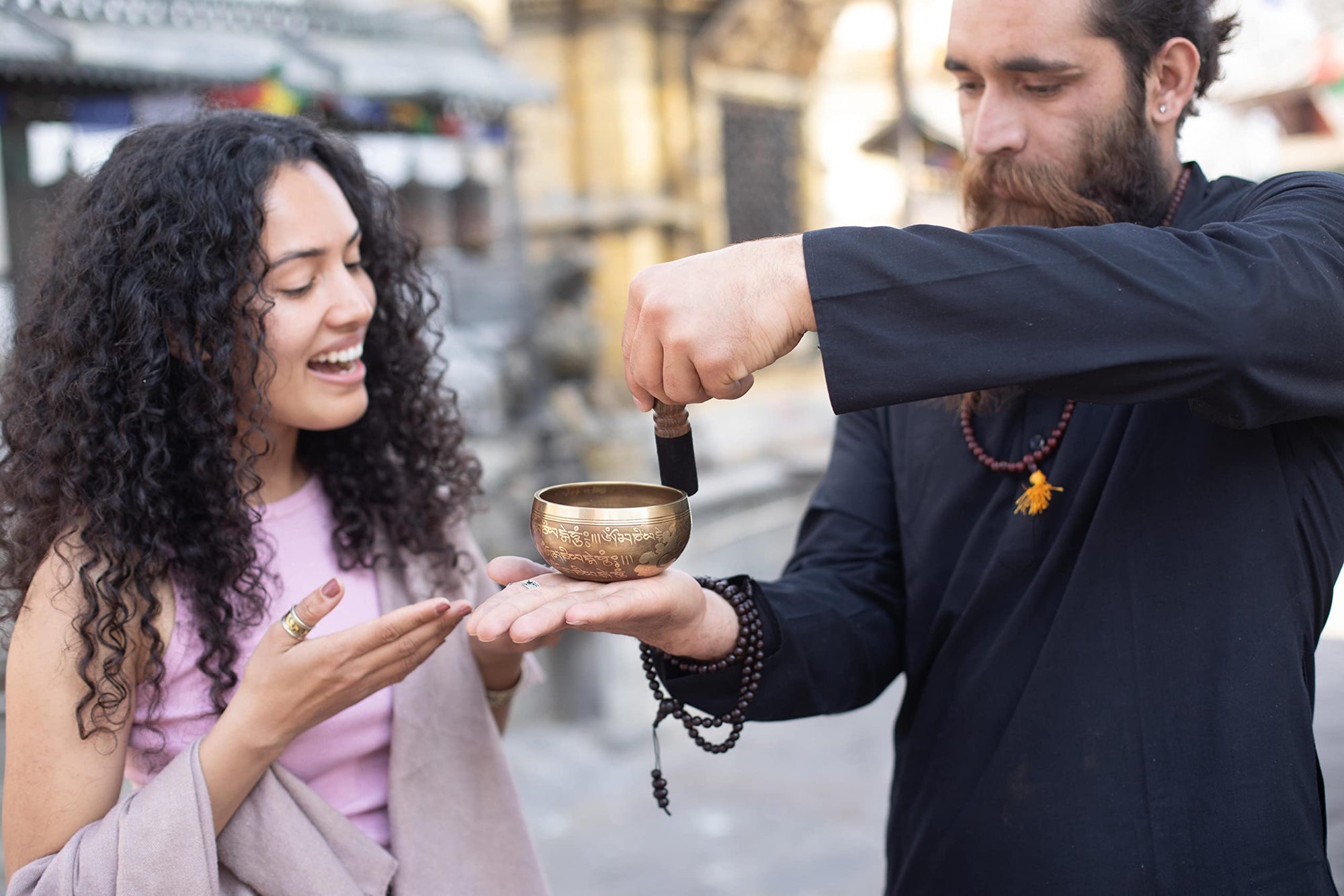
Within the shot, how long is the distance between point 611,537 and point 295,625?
0.48m

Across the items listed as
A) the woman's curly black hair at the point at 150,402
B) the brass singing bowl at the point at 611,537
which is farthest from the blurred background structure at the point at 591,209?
the brass singing bowl at the point at 611,537

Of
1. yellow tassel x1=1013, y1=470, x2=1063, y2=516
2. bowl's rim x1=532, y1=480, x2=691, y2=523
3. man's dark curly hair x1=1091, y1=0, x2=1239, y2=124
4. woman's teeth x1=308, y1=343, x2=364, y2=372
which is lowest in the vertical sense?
yellow tassel x1=1013, y1=470, x2=1063, y2=516

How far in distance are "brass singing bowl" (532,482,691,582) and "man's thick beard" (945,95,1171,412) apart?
1.75 feet

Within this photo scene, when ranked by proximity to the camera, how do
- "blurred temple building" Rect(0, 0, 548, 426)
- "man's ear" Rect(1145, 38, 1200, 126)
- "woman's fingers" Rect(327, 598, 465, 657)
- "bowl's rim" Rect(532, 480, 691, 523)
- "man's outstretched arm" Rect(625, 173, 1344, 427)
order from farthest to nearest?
"blurred temple building" Rect(0, 0, 548, 426) < "man's ear" Rect(1145, 38, 1200, 126) < "woman's fingers" Rect(327, 598, 465, 657) < "bowl's rim" Rect(532, 480, 691, 523) < "man's outstretched arm" Rect(625, 173, 1344, 427)

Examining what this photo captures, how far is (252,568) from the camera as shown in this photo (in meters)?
1.94

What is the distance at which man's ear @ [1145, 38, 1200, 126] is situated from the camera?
5.83 feet

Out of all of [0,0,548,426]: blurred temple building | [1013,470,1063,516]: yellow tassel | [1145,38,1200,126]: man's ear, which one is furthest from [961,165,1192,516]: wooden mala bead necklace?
[0,0,548,426]: blurred temple building

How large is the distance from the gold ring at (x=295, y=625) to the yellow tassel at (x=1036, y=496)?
3.39 feet

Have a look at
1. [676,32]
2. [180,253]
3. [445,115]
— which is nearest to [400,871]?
[180,253]

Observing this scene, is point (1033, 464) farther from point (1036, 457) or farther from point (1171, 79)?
point (1171, 79)

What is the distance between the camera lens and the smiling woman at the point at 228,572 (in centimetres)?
167

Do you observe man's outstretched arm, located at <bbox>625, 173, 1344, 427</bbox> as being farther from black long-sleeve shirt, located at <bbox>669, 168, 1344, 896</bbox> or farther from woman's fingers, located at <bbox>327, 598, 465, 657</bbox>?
woman's fingers, located at <bbox>327, 598, 465, 657</bbox>

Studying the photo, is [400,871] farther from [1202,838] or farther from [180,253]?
[1202,838]

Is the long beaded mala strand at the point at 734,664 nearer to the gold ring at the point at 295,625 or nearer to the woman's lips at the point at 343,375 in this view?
the gold ring at the point at 295,625
